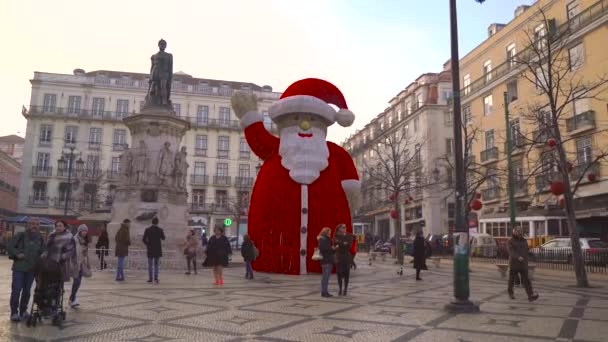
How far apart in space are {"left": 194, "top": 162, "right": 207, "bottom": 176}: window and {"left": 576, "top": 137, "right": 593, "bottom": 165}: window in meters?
40.0

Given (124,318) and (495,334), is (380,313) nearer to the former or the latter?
(495,334)

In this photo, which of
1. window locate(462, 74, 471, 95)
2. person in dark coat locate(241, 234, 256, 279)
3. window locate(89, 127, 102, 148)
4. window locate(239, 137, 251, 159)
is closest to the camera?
person in dark coat locate(241, 234, 256, 279)

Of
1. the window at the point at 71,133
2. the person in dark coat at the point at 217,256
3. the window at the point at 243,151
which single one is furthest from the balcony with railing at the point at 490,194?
the window at the point at 71,133

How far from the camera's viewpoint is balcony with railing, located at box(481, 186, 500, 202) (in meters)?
38.3

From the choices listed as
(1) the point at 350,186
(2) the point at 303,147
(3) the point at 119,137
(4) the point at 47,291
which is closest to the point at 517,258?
(1) the point at 350,186

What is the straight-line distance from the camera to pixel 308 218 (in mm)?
14742

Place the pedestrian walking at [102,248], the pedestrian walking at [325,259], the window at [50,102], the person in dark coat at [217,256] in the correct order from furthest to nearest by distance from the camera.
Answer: the window at [50,102] → the pedestrian walking at [102,248] → the person in dark coat at [217,256] → the pedestrian walking at [325,259]

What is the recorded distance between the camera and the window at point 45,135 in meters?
55.6

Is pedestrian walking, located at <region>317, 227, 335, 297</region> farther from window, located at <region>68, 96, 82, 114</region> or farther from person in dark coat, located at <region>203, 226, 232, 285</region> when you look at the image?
window, located at <region>68, 96, 82, 114</region>

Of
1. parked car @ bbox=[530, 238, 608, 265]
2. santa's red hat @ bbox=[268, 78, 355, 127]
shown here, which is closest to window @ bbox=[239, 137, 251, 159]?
parked car @ bbox=[530, 238, 608, 265]

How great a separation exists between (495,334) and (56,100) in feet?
193

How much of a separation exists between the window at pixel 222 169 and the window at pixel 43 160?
1815cm

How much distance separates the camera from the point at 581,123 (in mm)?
29281

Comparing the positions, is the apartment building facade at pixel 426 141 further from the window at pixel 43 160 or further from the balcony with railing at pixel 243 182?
the window at pixel 43 160
